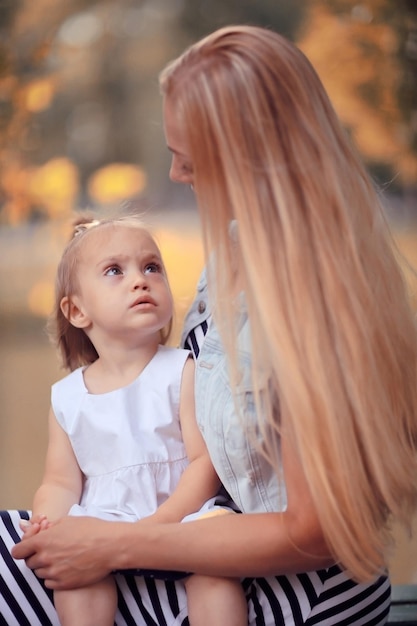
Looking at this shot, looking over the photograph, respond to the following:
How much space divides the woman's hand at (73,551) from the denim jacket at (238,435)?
202 millimetres

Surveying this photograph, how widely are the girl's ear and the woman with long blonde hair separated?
1.39 feet

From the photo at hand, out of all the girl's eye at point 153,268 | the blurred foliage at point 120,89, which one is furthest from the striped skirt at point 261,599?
the blurred foliage at point 120,89

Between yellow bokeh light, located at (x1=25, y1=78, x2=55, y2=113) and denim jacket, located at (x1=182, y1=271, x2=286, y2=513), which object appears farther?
yellow bokeh light, located at (x1=25, y1=78, x2=55, y2=113)

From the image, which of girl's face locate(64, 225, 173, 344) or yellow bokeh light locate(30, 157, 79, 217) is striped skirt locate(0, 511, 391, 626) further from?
yellow bokeh light locate(30, 157, 79, 217)

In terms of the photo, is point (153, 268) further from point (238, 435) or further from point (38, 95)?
point (38, 95)

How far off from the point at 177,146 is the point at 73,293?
0.47m

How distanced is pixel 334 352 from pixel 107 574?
0.49 m

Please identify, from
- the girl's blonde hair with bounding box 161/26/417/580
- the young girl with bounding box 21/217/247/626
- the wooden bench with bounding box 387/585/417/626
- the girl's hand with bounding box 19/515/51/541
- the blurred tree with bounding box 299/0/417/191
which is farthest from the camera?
the blurred tree with bounding box 299/0/417/191

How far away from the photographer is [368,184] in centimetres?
159

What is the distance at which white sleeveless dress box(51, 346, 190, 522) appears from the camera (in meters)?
1.78

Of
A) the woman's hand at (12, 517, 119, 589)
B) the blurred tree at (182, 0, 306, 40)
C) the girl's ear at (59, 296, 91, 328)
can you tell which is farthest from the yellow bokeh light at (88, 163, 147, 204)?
the woman's hand at (12, 517, 119, 589)

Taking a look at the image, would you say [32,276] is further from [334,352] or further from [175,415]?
[334,352]

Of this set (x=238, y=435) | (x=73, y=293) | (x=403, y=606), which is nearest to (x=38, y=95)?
(x=73, y=293)

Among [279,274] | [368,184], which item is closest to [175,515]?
[279,274]
